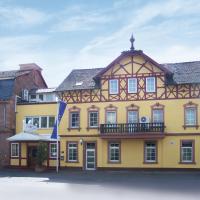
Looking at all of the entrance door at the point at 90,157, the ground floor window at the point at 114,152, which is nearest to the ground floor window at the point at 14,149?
the entrance door at the point at 90,157

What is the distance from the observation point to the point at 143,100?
33.8 m

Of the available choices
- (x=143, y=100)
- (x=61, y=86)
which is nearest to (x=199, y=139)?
(x=143, y=100)

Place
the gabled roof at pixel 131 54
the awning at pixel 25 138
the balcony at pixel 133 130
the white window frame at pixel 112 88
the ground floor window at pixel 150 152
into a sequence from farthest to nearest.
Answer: the awning at pixel 25 138
the white window frame at pixel 112 88
the gabled roof at pixel 131 54
the ground floor window at pixel 150 152
the balcony at pixel 133 130

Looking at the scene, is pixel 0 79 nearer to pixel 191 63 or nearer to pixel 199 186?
pixel 191 63

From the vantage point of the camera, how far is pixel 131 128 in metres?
33.0

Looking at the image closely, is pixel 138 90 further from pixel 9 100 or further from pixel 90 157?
pixel 9 100

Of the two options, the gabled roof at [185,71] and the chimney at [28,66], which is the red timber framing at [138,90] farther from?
the chimney at [28,66]

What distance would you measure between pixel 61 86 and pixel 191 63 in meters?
11.3

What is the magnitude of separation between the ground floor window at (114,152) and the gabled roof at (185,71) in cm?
710

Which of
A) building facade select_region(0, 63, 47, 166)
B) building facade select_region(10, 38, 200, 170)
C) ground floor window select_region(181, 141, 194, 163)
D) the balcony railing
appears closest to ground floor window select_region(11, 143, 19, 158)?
building facade select_region(0, 63, 47, 166)

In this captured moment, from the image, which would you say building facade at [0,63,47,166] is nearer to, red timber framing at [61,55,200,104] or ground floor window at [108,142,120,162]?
red timber framing at [61,55,200,104]

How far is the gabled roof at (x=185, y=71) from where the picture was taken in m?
33.1

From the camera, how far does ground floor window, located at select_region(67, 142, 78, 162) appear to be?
3541 cm

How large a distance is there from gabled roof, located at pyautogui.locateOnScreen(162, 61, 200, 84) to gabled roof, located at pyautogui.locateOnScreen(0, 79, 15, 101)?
45.4 feet
